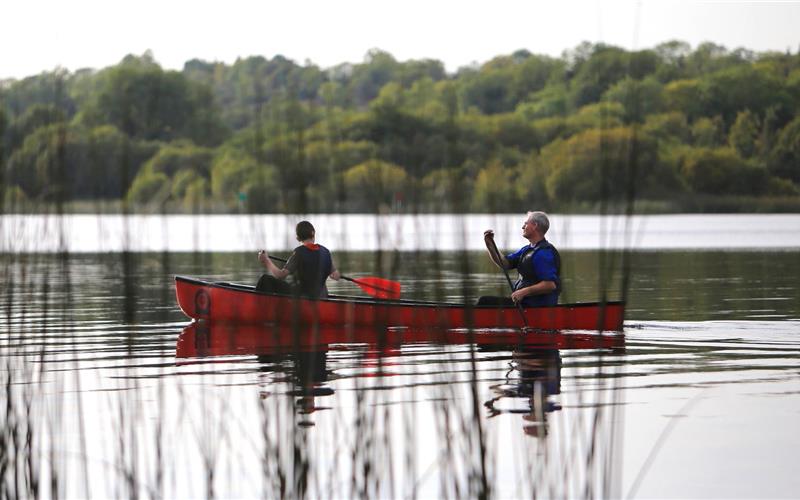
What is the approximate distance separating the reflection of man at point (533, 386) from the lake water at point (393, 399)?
0.12ft

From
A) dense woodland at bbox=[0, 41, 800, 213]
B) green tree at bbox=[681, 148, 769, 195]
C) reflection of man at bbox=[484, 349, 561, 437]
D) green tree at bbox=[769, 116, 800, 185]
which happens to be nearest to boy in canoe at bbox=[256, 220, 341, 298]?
reflection of man at bbox=[484, 349, 561, 437]

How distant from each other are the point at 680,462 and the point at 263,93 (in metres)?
3.41

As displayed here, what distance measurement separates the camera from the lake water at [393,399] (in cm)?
592

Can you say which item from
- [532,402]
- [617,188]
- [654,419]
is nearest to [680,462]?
[654,419]

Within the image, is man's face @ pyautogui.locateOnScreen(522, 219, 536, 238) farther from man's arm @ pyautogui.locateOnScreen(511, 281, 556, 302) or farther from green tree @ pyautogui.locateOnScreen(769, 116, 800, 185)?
green tree @ pyautogui.locateOnScreen(769, 116, 800, 185)

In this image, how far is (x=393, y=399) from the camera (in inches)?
A: 377

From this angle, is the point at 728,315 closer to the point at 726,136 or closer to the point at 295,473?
the point at 295,473

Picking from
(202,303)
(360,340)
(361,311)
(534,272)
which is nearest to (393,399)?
(534,272)

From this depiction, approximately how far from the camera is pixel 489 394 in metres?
9.86

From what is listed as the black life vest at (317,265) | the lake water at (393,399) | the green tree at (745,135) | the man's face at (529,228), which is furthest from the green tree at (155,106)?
the green tree at (745,135)

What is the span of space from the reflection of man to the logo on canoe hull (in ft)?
15.1

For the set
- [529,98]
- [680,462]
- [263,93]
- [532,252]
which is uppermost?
[529,98]

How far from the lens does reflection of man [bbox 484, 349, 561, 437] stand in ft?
28.7

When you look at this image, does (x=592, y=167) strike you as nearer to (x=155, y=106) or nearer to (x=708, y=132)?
(x=708, y=132)
